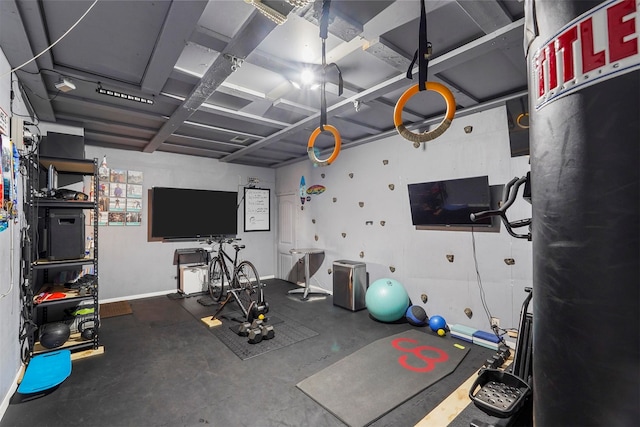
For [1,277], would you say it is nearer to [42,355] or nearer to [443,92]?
[42,355]

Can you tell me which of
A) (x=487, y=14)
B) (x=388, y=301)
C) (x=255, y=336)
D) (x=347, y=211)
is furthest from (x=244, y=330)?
(x=487, y=14)

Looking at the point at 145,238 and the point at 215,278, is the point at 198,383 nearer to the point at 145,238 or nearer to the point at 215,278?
the point at 215,278

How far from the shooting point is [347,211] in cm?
515

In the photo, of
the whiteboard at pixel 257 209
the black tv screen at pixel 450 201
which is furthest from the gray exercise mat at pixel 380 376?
Result: the whiteboard at pixel 257 209

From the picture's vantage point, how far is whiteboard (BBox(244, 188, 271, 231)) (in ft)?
21.4

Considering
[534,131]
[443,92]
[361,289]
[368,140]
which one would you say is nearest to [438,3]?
[443,92]

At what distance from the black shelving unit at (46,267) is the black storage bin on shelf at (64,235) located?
0.03 metres

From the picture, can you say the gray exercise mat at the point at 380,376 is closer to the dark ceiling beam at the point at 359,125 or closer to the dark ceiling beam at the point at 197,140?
the dark ceiling beam at the point at 359,125

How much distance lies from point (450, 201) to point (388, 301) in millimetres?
1486

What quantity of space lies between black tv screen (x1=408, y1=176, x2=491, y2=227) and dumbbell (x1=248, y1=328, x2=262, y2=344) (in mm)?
2420

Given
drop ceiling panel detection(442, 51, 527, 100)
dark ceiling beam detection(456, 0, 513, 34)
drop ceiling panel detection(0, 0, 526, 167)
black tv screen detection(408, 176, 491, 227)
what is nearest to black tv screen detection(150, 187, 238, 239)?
drop ceiling panel detection(0, 0, 526, 167)

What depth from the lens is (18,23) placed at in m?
1.82

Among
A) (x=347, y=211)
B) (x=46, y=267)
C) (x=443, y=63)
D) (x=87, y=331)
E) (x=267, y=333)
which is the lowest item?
(x=267, y=333)

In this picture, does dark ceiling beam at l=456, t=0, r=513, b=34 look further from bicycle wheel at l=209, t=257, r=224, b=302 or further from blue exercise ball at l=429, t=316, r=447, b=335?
bicycle wheel at l=209, t=257, r=224, b=302
